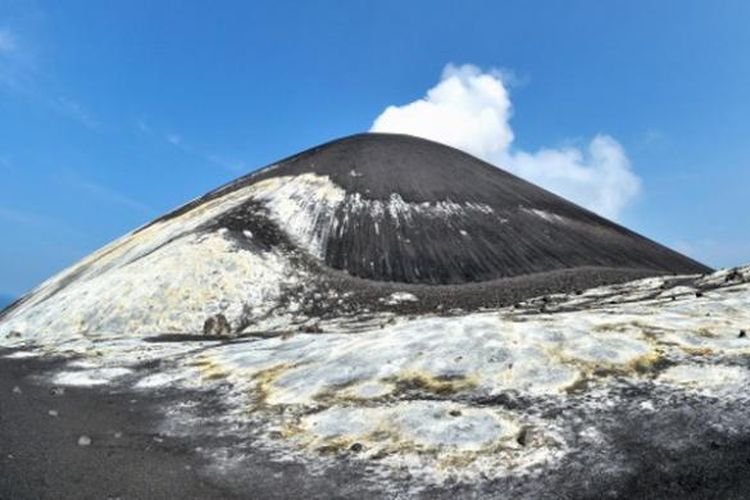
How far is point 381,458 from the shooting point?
13391 millimetres

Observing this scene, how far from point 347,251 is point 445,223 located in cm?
976

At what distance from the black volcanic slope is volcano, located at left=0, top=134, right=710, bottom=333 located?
0.57 feet

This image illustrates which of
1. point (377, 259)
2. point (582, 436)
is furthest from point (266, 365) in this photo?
point (377, 259)

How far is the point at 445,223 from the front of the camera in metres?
57.9

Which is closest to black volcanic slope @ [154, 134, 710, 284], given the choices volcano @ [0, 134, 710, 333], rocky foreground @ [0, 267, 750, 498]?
volcano @ [0, 134, 710, 333]

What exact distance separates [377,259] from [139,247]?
68.5 feet

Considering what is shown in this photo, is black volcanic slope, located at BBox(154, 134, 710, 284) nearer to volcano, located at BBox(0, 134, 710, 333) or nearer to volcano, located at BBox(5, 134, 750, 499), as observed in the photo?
volcano, located at BBox(0, 134, 710, 333)

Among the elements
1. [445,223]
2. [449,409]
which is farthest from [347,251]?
[449,409]

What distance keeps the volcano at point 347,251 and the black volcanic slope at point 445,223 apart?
0.17m

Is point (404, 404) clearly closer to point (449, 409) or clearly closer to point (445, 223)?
point (449, 409)

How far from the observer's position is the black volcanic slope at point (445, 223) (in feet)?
172

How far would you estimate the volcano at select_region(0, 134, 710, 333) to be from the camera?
145 ft

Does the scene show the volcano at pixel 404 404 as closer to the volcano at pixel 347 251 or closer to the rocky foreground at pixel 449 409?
the rocky foreground at pixel 449 409

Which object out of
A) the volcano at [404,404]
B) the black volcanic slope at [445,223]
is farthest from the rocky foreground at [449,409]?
the black volcanic slope at [445,223]
